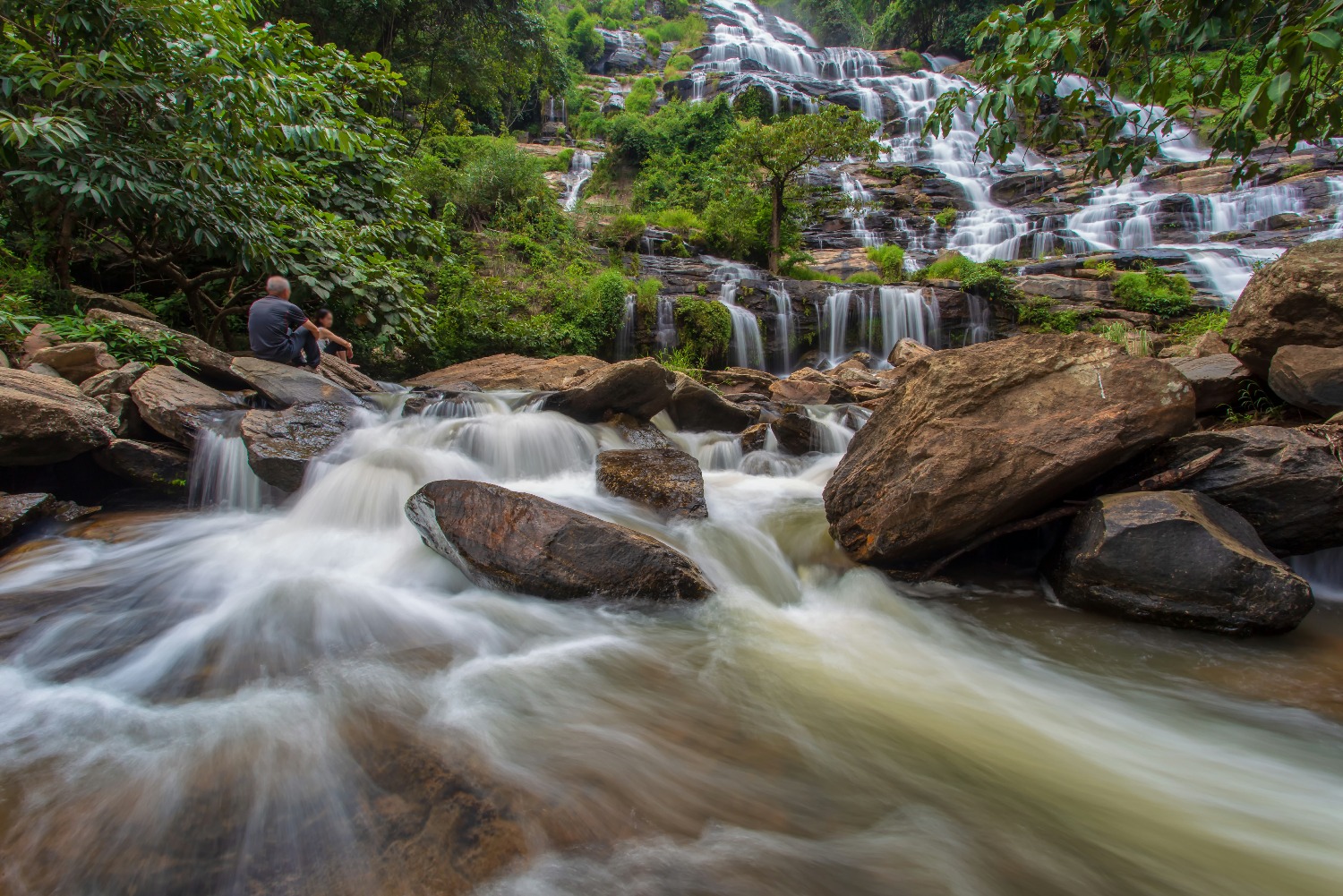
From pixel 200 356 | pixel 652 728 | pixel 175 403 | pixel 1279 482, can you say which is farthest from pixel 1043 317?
pixel 175 403

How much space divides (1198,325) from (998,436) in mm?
11187

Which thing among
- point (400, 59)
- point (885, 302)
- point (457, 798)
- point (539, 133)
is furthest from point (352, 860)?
point (539, 133)

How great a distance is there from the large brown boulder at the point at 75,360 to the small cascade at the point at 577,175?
2018 cm

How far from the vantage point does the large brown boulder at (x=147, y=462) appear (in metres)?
5.07

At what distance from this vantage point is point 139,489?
5305 mm

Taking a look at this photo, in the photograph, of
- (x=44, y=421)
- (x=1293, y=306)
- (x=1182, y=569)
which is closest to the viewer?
(x=1182, y=569)

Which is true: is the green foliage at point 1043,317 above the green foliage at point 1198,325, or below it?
above

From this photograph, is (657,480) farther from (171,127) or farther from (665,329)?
(665,329)

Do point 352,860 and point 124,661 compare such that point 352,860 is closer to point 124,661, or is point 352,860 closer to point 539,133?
point 124,661

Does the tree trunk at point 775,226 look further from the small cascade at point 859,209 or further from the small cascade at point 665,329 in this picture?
the small cascade at point 665,329

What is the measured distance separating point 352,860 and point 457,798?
32 cm

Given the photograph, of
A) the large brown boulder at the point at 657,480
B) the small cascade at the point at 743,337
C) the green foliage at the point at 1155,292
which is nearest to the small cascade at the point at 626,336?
the small cascade at the point at 743,337

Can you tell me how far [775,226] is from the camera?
17969 millimetres

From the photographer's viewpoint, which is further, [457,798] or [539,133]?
[539,133]
